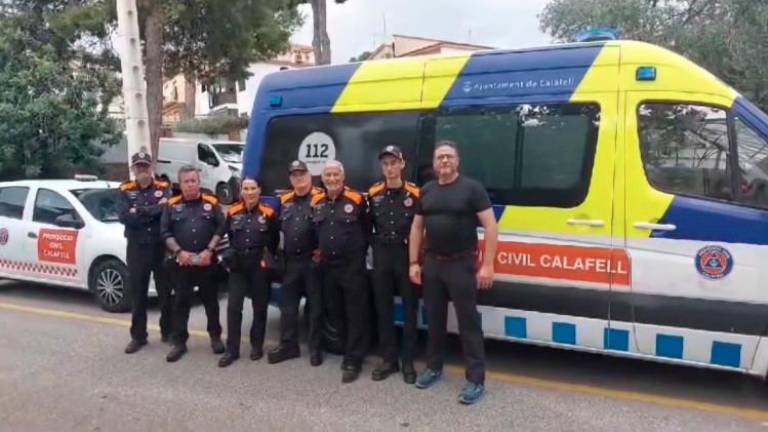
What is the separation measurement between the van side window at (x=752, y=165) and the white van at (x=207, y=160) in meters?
14.2

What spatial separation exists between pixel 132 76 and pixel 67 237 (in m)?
3.48

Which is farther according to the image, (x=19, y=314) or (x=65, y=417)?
(x=19, y=314)

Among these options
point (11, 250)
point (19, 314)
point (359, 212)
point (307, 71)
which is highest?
point (307, 71)

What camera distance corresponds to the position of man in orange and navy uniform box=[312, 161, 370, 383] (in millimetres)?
5035

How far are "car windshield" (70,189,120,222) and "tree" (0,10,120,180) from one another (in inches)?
282

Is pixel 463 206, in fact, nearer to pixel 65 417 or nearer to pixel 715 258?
pixel 715 258

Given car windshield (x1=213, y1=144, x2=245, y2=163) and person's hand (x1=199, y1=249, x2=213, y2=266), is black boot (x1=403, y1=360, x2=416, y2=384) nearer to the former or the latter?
person's hand (x1=199, y1=249, x2=213, y2=266)

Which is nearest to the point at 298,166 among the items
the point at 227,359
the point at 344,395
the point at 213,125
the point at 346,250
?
the point at 346,250

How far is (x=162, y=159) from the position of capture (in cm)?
1980

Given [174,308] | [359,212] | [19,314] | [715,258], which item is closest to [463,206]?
[359,212]

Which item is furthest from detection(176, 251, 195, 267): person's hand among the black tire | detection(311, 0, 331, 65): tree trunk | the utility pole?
detection(311, 0, 331, 65): tree trunk

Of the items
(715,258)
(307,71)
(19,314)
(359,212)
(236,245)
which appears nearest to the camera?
(715,258)

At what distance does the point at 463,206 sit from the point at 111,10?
44.1 ft

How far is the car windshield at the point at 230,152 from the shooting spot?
60.8 feet
